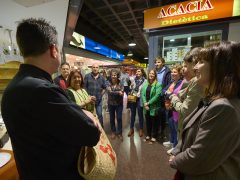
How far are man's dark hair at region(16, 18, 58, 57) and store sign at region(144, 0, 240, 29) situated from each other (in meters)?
3.98

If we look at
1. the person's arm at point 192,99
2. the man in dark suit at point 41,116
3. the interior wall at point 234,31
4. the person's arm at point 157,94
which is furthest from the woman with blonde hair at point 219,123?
the interior wall at point 234,31

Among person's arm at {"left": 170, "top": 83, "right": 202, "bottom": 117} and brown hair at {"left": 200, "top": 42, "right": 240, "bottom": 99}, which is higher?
brown hair at {"left": 200, "top": 42, "right": 240, "bottom": 99}

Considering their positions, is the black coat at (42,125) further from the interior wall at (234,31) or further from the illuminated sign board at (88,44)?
the illuminated sign board at (88,44)

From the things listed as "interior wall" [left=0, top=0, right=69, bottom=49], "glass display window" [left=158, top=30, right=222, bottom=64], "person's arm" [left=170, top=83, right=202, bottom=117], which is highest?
"interior wall" [left=0, top=0, right=69, bottom=49]

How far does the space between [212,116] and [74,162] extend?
2.69 feet

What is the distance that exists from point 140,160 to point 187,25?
3533 mm

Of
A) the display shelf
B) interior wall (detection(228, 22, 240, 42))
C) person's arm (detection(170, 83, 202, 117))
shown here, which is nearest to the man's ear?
person's arm (detection(170, 83, 202, 117))

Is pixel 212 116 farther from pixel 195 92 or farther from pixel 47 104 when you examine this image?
pixel 195 92

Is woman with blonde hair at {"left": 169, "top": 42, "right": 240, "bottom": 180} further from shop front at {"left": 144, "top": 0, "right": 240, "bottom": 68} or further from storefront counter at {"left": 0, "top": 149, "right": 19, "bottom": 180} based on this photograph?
shop front at {"left": 144, "top": 0, "right": 240, "bottom": 68}

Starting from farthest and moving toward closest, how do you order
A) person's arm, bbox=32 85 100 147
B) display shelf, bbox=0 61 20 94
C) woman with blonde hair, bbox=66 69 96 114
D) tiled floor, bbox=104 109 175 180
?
1. woman with blonde hair, bbox=66 69 96 114
2. tiled floor, bbox=104 109 175 180
3. display shelf, bbox=0 61 20 94
4. person's arm, bbox=32 85 100 147

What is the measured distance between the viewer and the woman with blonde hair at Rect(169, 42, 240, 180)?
808 mm

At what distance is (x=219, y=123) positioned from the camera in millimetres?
812

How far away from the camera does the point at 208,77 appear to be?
96 cm

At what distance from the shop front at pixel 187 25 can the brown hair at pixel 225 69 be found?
2.68m
